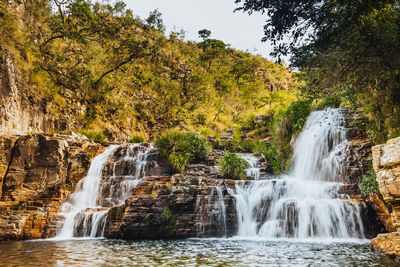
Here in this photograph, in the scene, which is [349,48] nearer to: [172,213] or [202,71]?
[172,213]

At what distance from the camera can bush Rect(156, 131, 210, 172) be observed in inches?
498

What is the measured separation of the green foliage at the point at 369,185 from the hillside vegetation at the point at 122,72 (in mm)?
4354

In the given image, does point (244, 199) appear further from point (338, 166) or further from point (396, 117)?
point (396, 117)

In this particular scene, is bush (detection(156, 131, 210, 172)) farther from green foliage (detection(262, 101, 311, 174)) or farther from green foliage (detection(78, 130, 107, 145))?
green foliage (detection(262, 101, 311, 174))

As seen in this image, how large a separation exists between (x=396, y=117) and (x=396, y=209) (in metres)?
4.15

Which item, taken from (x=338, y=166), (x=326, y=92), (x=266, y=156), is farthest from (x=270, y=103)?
(x=326, y=92)

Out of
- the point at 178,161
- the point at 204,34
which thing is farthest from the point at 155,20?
the point at 178,161

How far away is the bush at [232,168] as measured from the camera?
12.5 m

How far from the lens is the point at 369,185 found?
8.84 meters

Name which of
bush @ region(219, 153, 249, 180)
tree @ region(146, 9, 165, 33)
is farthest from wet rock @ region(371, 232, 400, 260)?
tree @ region(146, 9, 165, 33)

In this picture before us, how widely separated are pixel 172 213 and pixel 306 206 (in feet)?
13.9

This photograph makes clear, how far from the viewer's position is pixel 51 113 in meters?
14.2

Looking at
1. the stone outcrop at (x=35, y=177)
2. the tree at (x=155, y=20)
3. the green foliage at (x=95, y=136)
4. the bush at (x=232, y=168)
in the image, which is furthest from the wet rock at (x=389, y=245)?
the tree at (x=155, y=20)

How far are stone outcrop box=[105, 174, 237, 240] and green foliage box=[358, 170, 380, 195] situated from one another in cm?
433
